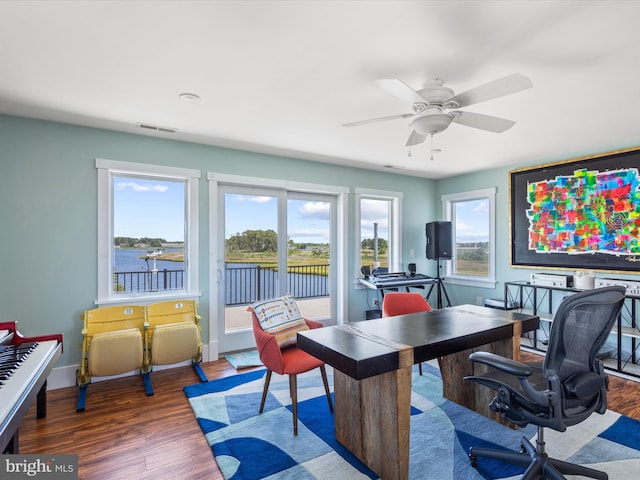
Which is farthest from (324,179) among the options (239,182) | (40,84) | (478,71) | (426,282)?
(40,84)

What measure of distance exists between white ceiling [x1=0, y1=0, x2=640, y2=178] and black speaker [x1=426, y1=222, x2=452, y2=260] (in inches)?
76.1

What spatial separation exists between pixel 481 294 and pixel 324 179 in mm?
2927

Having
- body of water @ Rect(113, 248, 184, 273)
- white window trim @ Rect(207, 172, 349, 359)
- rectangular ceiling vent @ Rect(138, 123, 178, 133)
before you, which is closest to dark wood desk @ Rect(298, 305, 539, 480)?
white window trim @ Rect(207, 172, 349, 359)

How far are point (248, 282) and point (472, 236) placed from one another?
3509mm

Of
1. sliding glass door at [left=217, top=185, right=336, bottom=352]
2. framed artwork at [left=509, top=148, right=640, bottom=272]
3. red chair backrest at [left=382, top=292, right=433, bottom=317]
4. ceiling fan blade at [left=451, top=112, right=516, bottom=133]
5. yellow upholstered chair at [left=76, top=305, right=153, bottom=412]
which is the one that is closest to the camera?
ceiling fan blade at [left=451, top=112, right=516, bottom=133]

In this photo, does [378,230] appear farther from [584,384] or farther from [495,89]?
[584,384]

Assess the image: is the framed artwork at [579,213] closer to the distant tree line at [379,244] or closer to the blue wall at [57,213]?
the blue wall at [57,213]

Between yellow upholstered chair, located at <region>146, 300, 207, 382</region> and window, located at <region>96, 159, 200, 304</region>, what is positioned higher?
window, located at <region>96, 159, 200, 304</region>

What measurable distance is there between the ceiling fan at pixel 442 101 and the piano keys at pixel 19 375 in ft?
7.46

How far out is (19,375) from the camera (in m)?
1.79

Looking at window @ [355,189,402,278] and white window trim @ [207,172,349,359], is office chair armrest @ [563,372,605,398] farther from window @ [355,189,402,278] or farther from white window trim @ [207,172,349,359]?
window @ [355,189,402,278]

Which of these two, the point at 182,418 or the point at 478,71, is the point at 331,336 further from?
the point at 478,71

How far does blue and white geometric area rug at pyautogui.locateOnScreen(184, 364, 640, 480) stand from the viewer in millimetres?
1926

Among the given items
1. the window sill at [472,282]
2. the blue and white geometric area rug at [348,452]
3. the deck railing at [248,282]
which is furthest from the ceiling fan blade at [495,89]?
the window sill at [472,282]
